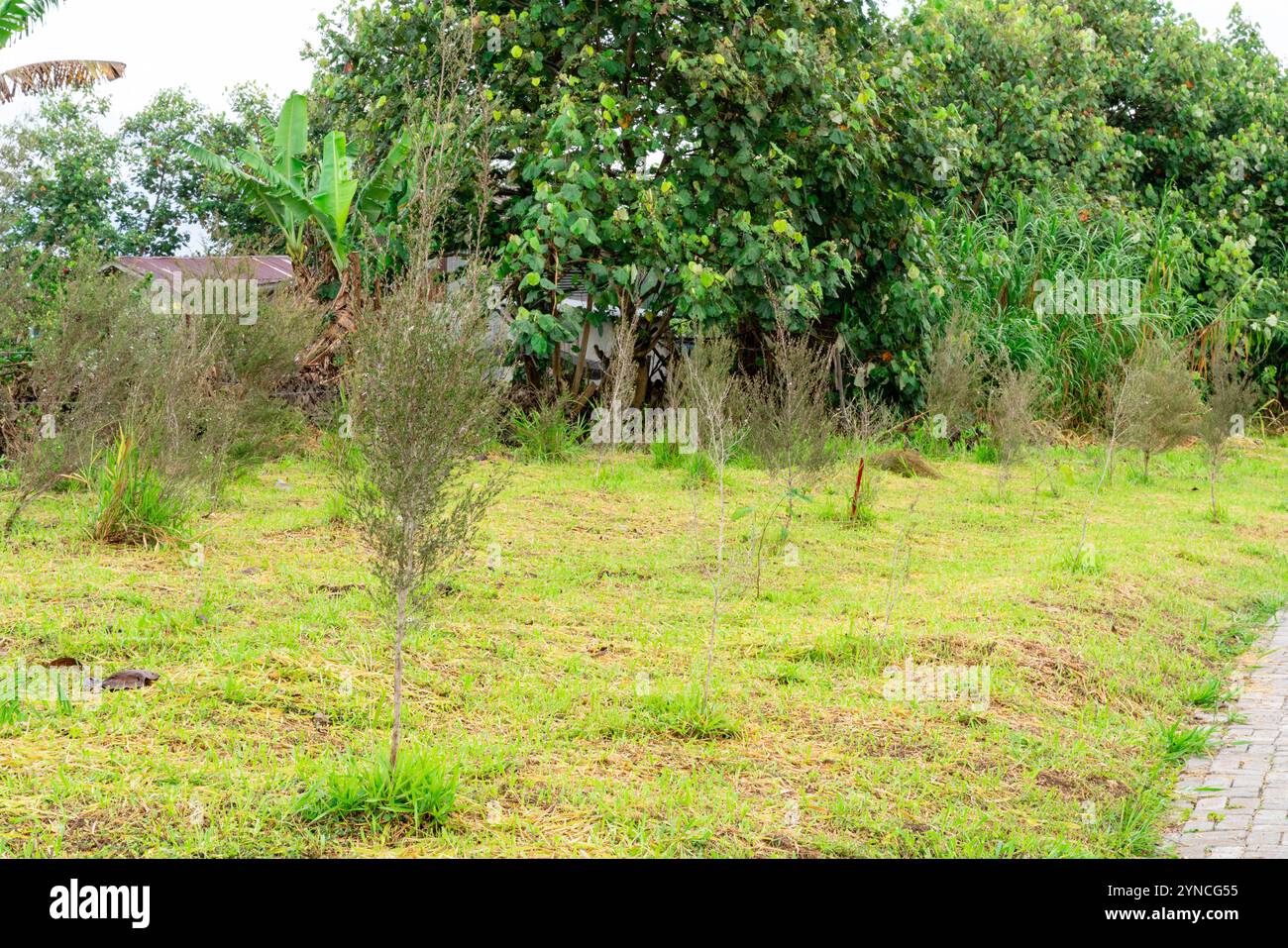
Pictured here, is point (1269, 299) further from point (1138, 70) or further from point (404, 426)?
point (404, 426)

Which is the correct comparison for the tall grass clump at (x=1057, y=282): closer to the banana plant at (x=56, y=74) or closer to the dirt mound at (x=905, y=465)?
the dirt mound at (x=905, y=465)

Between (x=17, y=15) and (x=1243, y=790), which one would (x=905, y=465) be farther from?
(x=17, y=15)

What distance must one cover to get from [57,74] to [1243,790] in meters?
16.9

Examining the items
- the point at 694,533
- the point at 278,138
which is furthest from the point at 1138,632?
the point at 278,138

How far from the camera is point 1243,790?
4.59m

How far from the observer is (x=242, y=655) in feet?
A: 17.0

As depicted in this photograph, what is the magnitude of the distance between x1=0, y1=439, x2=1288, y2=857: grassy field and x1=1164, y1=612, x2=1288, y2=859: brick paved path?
0.41 ft

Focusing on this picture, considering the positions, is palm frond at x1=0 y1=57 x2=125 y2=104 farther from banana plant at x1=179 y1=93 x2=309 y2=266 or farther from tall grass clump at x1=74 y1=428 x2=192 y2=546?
tall grass clump at x1=74 y1=428 x2=192 y2=546

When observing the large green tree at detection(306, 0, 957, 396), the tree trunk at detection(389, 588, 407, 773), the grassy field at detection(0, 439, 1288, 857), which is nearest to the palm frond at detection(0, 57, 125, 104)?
the large green tree at detection(306, 0, 957, 396)

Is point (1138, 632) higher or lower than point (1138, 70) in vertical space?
lower

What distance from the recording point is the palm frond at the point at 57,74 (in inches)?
645

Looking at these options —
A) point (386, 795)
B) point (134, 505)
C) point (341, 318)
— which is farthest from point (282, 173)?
point (386, 795)

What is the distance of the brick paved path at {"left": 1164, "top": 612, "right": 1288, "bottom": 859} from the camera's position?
4.05 m
